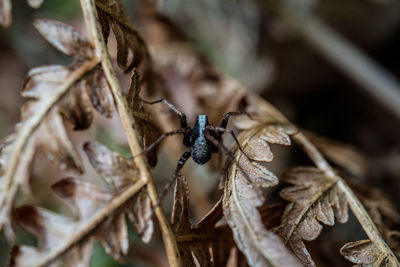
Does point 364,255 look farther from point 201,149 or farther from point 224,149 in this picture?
point 201,149

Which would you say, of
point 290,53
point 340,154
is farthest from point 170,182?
point 290,53

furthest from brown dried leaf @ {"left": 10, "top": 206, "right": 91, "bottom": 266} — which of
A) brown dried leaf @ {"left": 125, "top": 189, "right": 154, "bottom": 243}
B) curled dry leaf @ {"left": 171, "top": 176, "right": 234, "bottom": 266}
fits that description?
curled dry leaf @ {"left": 171, "top": 176, "right": 234, "bottom": 266}

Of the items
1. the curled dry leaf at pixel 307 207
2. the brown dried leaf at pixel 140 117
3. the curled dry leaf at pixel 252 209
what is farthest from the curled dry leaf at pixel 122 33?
the curled dry leaf at pixel 307 207

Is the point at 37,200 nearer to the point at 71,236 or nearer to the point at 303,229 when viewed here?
the point at 71,236

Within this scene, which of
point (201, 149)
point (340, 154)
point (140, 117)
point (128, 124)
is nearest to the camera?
point (128, 124)

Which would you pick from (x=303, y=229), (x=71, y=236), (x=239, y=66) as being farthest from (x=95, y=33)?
(x=239, y=66)

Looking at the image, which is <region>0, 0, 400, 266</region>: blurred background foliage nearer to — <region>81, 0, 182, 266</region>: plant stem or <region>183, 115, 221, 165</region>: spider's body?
<region>183, 115, 221, 165</region>: spider's body

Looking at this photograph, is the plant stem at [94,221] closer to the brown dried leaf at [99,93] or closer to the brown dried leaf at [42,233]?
the brown dried leaf at [42,233]
